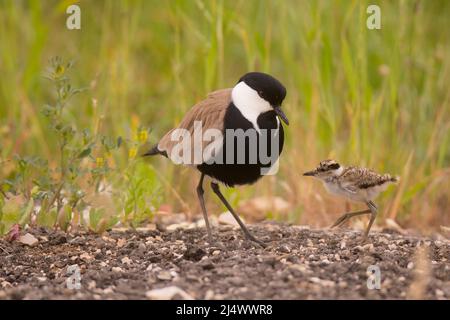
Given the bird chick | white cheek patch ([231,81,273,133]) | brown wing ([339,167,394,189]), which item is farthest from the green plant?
brown wing ([339,167,394,189])

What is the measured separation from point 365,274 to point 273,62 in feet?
19.8

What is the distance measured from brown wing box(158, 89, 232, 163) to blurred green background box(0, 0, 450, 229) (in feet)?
2.17

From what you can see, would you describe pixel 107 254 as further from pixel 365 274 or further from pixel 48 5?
pixel 48 5

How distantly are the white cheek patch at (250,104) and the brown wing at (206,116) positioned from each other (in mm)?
100

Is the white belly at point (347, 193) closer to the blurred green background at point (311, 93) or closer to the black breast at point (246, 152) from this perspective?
the black breast at point (246, 152)

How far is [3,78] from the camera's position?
27.1ft

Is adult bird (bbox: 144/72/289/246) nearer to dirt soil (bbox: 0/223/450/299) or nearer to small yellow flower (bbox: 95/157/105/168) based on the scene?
dirt soil (bbox: 0/223/450/299)

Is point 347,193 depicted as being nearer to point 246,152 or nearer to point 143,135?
point 246,152

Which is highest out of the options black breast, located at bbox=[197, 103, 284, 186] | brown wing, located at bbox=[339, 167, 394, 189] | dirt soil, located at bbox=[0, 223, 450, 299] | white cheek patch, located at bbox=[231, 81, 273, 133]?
white cheek patch, located at bbox=[231, 81, 273, 133]

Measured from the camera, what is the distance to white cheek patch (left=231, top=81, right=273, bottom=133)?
5.27m

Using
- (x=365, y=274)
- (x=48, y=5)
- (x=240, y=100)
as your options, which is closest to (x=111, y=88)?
(x=240, y=100)

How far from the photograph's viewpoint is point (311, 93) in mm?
7141

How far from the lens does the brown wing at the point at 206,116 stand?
5.32 metres
